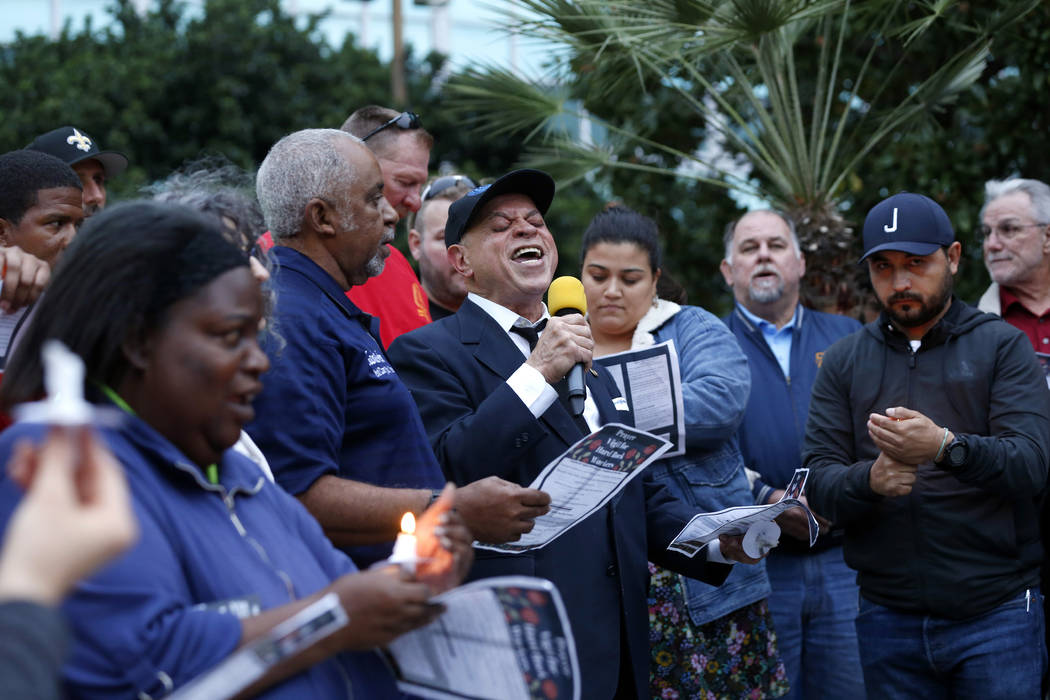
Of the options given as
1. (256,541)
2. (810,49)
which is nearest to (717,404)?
(256,541)

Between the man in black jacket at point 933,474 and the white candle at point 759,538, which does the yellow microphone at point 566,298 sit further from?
the man in black jacket at point 933,474

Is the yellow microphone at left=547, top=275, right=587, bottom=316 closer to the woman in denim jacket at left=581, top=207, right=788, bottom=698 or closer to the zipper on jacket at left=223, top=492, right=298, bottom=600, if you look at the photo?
the woman in denim jacket at left=581, top=207, right=788, bottom=698

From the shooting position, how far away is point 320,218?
3418mm

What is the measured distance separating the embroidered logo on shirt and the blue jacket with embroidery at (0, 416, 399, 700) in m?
0.83

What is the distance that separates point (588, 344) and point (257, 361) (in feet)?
4.77

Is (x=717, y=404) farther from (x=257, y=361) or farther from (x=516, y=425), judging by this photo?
(x=257, y=361)

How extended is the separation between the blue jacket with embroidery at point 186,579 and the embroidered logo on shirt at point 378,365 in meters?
0.83

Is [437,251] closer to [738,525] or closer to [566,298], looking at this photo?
[566,298]

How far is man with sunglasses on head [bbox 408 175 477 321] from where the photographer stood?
19.8ft

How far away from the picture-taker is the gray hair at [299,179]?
3.41 meters

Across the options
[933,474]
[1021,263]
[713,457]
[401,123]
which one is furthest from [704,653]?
[401,123]

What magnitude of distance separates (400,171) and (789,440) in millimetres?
2227

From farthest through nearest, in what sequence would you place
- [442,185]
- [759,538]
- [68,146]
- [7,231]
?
[442,185] → [68,146] → [7,231] → [759,538]

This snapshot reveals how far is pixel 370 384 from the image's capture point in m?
3.15
